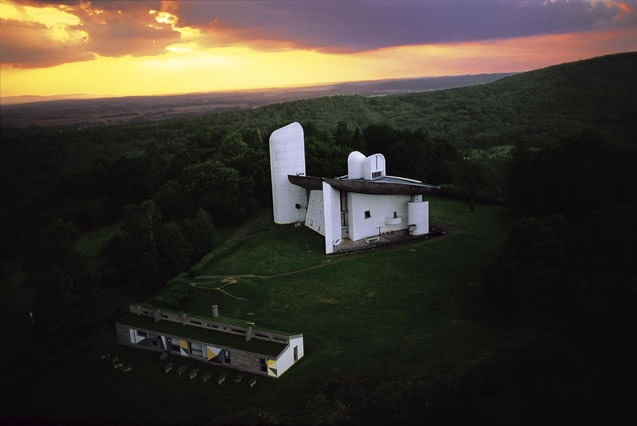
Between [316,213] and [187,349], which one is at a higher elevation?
[316,213]

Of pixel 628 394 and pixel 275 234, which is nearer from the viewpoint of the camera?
pixel 628 394

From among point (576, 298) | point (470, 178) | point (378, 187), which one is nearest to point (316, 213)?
point (378, 187)

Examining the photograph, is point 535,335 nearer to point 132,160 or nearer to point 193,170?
point 193,170

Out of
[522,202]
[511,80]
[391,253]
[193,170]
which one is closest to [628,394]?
[391,253]

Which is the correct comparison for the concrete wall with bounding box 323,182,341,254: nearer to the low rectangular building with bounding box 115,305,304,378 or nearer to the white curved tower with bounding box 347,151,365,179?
the white curved tower with bounding box 347,151,365,179

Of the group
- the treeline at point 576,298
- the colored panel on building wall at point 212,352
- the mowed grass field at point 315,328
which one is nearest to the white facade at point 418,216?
the mowed grass field at point 315,328

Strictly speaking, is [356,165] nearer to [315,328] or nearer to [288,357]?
[315,328]

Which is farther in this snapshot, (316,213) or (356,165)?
(316,213)
